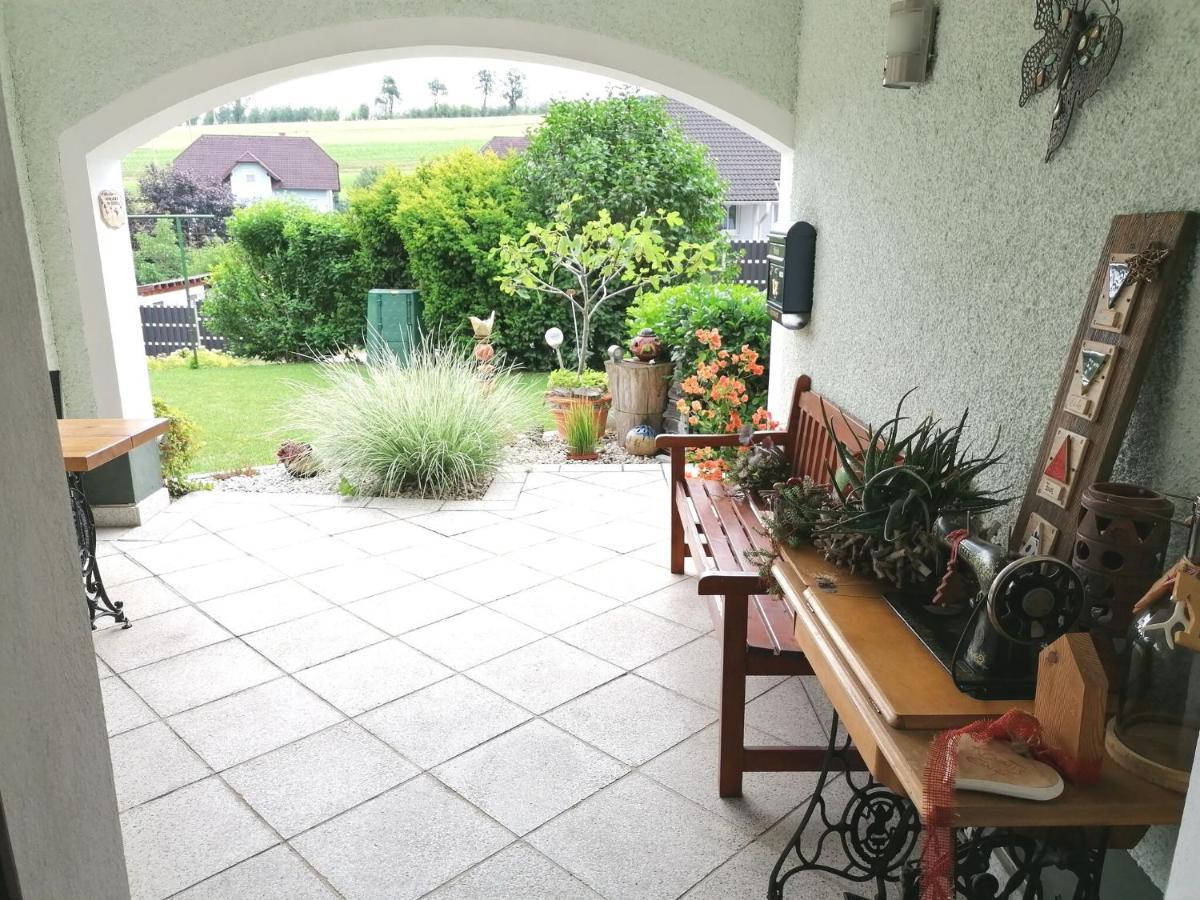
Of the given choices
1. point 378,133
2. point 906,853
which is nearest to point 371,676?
point 906,853

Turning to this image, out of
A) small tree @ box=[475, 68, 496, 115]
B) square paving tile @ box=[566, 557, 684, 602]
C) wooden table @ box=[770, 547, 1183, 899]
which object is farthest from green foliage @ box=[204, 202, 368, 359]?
small tree @ box=[475, 68, 496, 115]

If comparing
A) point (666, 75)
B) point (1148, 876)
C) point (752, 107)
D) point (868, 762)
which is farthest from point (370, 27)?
point (1148, 876)

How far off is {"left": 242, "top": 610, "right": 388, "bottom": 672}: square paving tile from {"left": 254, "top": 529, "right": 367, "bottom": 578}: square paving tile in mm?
577

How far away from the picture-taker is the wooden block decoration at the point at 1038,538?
1.60 m

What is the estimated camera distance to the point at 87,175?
4.31 m

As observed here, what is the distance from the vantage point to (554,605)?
12.0 ft

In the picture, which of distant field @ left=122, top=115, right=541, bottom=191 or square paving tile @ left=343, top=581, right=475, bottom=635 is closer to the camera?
square paving tile @ left=343, top=581, right=475, bottom=635

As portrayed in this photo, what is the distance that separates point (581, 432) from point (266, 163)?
19.0 meters

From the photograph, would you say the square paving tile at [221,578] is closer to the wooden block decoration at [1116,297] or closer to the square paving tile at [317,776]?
the square paving tile at [317,776]

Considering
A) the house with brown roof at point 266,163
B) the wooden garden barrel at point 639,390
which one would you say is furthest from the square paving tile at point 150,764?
the house with brown roof at point 266,163

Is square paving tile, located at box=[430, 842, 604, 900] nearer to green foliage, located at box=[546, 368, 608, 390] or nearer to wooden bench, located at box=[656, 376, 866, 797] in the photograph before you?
wooden bench, located at box=[656, 376, 866, 797]

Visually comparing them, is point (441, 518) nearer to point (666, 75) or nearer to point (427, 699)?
point (427, 699)

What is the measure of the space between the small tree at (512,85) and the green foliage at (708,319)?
1772 centimetres

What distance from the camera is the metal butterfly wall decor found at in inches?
64.2
